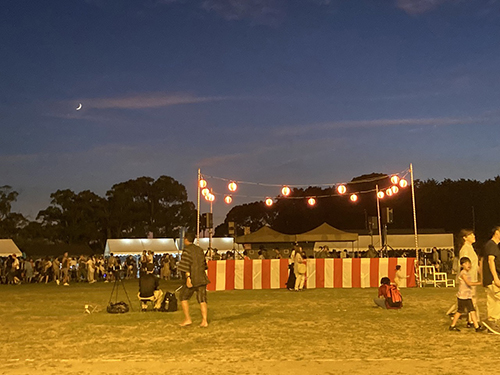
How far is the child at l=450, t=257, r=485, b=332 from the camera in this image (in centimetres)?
1053

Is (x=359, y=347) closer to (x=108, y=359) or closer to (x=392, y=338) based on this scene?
(x=392, y=338)

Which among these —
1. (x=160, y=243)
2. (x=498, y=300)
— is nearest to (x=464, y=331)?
(x=498, y=300)

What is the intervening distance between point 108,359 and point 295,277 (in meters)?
14.7

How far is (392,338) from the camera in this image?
9875 millimetres

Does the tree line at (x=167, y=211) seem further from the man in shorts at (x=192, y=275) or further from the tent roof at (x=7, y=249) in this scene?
the man in shorts at (x=192, y=275)

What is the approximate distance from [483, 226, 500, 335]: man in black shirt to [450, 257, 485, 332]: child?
0.69 feet

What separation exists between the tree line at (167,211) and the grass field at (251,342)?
54.8m

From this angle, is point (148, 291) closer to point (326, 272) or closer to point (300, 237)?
point (326, 272)

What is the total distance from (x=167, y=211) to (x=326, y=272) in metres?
55.9

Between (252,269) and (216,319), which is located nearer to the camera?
(216,319)

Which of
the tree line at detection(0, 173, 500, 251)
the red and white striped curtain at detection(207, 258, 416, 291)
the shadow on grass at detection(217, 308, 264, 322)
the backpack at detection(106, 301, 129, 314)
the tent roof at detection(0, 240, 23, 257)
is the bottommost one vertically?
the shadow on grass at detection(217, 308, 264, 322)

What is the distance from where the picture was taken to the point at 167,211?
77812 millimetres

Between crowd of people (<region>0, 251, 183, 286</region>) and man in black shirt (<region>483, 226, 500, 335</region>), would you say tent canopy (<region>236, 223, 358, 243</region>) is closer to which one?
crowd of people (<region>0, 251, 183, 286</region>)

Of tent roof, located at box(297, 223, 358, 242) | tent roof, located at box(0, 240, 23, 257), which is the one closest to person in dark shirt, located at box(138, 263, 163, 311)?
tent roof, located at box(297, 223, 358, 242)
